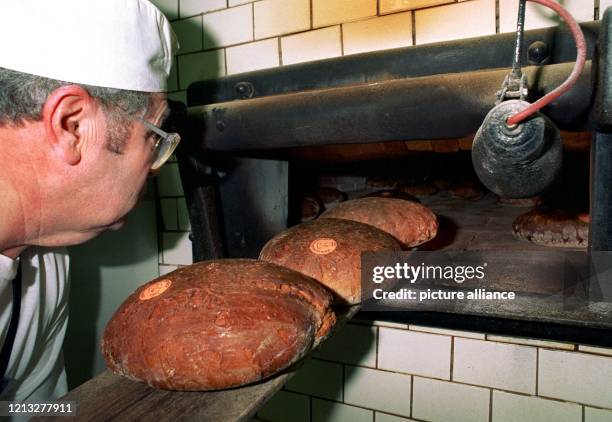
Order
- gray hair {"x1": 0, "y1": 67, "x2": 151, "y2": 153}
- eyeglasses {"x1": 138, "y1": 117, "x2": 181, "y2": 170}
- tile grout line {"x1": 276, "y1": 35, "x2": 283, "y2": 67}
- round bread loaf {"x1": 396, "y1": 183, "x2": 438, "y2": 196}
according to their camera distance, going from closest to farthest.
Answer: gray hair {"x1": 0, "y1": 67, "x2": 151, "y2": 153} → eyeglasses {"x1": 138, "y1": 117, "x2": 181, "y2": 170} → tile grout line {"x1": 276, "y1": 35, "x2": 283, "y2": 67} → round bread loaf {"x1": 396, "y1": 183, "x2": 438, "y2": 196}

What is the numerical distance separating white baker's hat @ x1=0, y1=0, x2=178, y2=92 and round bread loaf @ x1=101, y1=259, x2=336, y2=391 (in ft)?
1.34

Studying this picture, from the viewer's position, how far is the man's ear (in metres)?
0.67

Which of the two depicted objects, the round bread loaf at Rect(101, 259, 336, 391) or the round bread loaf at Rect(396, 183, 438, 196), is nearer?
the round bread loaf at Rect(101, 259, 336, 391)

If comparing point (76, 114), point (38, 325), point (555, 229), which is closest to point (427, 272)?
point (555, 229)

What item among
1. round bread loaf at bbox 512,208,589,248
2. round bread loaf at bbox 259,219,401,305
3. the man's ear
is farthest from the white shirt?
round bread loaf at bbox 512,208,589,248

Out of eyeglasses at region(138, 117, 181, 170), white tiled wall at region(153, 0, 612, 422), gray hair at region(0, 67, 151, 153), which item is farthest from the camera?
white tiled wall at region(153, 0, 612, 422)

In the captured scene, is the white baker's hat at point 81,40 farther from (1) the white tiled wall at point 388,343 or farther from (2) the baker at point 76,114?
(1) the white tiled wall at point 388,343

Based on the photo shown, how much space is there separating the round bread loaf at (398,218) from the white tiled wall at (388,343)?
1.65ft

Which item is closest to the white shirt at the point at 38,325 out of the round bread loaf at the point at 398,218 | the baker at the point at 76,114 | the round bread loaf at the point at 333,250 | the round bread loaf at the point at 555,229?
the baker at the point at 76,114

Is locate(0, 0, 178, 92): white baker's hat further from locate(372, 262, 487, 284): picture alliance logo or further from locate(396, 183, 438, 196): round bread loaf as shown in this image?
locate(396, 183, 438, 196): round bread loaf

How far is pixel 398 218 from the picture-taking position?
3.33 feet

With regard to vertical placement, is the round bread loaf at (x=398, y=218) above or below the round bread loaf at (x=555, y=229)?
above

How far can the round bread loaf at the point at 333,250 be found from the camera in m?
0.81

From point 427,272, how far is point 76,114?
0.78 meters
